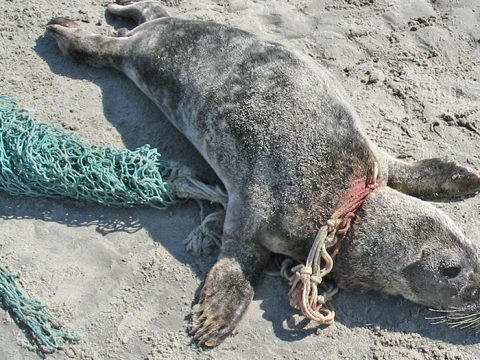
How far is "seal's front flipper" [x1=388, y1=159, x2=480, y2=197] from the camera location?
4.11 meters

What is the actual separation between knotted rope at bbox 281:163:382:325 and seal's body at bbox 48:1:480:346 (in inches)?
2.4

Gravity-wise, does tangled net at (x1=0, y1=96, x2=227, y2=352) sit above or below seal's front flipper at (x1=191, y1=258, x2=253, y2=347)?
above

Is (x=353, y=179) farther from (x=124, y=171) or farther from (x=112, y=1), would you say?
(x=112, y=1)

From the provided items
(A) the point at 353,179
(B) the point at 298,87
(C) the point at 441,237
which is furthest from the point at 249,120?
(C) the point at 441,237

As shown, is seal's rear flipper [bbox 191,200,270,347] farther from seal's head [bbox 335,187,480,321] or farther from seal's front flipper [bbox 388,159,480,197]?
seal's front flipper [bbox 388,159,480,197]

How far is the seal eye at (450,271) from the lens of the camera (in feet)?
11.5

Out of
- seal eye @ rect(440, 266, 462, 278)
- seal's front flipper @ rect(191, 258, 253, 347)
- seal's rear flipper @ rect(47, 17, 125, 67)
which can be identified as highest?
seal eye @ rect(440, 266, 462, 278)

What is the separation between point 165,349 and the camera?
11.7 feet

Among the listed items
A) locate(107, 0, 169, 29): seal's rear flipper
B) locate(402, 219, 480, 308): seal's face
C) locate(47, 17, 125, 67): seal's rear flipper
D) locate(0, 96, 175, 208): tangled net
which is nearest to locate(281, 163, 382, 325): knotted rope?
locate(402, 219, 480, 308): seal's face

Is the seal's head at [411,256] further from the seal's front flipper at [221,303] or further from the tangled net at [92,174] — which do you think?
the tangled net at [92,174]

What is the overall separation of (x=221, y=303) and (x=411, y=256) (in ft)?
3.42

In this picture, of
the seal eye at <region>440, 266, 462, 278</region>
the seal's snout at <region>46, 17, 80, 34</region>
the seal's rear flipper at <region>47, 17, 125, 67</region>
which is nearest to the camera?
the seal eye at <region>440, 266, 462, 278</region>

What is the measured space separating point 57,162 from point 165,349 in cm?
136

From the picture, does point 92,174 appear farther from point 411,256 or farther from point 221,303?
point 411,256
